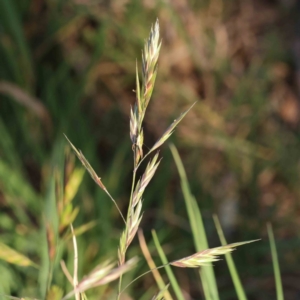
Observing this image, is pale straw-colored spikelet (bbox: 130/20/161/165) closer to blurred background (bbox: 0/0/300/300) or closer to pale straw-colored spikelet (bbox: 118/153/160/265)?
pale straw-colored spikelet (bbox: 118/153/160/265)

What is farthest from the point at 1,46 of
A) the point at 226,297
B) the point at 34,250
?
the point at 226,297

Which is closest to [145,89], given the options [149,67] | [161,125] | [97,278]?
[149,67]

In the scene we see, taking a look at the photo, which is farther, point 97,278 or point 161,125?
point 161,125

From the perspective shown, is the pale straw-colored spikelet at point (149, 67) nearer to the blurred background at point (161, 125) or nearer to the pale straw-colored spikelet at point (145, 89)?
the pale straw-colored spikelet at point (145, 89)

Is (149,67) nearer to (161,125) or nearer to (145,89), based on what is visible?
(145,89)

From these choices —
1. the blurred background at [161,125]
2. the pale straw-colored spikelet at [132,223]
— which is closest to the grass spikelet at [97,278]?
the pale straw-colored spikelet at [132,223]

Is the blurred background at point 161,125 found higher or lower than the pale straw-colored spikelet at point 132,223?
lower

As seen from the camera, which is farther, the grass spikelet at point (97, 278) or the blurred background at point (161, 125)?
the blurred background at point (161, 125)

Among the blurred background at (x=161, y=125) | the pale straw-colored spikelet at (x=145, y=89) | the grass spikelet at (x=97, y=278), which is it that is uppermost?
the pale straw-colored spikelet at (x=145, y=89)

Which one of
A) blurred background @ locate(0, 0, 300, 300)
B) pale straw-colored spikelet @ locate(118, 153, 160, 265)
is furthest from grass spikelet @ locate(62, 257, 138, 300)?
blurred background @ locate(0, 0, 300, 300)
